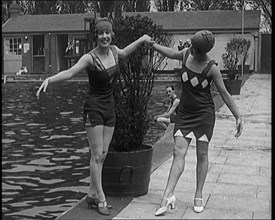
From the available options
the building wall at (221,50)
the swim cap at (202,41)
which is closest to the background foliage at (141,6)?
the building wall at (221,50)

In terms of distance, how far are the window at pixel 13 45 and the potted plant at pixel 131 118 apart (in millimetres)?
34281

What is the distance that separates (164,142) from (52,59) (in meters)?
31.0

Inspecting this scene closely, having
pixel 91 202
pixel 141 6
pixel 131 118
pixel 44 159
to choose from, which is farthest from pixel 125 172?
pixel 141 6

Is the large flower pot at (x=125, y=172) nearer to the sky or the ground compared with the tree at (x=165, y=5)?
nearer to the ground

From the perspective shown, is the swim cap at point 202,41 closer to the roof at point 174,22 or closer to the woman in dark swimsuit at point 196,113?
the woman in dark swimsuit at point 196,113

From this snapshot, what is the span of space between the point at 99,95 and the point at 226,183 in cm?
231

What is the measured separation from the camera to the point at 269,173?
23.7ft

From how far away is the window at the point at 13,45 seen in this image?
39.5 metres

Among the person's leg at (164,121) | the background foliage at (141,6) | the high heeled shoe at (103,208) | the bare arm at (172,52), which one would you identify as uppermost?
the background foliage at (141,6)

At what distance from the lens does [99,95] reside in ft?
17.0

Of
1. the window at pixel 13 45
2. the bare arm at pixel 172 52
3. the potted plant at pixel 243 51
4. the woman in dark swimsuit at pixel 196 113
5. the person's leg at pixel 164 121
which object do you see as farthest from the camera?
the window at pixel 13 45

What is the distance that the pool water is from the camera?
7.27 metres

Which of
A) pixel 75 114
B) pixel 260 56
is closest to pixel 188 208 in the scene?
pixel 75 114

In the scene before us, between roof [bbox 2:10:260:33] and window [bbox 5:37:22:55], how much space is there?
2.20 ft
